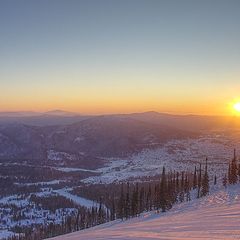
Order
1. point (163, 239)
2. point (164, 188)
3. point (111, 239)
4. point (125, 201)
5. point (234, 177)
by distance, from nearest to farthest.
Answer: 1. point (163, 239)
2. point (111, 239)
3. point (164, 188)
4. point (125, 201)
5. point (234, 177)

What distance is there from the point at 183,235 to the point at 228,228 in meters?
2.79

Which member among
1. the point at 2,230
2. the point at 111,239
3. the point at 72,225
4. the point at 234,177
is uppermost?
the point at 111,239

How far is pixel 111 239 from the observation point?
25.4 meters

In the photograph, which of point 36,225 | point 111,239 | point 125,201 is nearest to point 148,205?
point 125,201

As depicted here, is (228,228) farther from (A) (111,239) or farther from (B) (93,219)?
(B) (93,219)

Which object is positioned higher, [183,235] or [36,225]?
[183,235]

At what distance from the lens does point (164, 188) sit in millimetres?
97375

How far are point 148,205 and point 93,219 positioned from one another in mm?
22352

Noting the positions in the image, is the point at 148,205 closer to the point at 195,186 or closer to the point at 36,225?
the point at 195,186

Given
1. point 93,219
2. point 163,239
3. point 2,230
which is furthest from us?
point 2,230

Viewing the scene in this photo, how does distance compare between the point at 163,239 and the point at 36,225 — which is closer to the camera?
the point at 163,239

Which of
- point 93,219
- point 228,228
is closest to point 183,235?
point 228,228

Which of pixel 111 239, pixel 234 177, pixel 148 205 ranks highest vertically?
pixel 111 239

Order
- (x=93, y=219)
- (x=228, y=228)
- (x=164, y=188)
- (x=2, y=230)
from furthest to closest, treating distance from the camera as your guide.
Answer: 1. (x=2, y=230)
2. (x=93, y=219)
3. (x=164, y=188)
4. (x=228, y=228)
